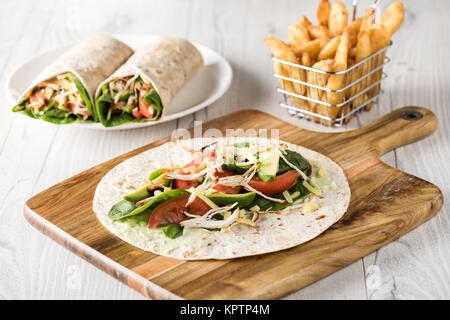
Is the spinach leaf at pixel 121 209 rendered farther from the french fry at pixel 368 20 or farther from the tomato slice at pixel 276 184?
the french fry at pixel 368 20

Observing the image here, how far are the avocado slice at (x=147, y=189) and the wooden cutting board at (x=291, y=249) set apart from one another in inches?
8.3

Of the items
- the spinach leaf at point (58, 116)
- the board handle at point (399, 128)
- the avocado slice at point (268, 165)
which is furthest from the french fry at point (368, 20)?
the spinach leaf at point (58, 116)

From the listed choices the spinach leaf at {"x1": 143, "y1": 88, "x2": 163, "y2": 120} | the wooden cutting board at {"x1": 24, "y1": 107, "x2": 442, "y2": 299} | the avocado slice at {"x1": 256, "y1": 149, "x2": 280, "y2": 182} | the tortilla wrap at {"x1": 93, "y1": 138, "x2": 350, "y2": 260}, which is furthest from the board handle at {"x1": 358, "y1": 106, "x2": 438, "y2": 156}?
the spinach leaf at {"x1": 143, "y1": 88, "x2": 163, "y2": 120}

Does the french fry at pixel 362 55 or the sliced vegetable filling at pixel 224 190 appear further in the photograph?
the french fry at pixel 362 55

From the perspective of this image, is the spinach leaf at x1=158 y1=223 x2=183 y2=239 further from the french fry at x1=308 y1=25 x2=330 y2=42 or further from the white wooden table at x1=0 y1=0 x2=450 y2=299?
the french fry at x1=308 y1=25 x2=330 y2=42

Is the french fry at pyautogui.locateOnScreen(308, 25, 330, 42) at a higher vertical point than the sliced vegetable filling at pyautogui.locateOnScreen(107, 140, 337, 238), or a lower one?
higher

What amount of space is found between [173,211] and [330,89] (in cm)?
129

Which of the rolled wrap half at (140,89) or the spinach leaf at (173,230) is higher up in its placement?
the rolled wrap half at (140,89)

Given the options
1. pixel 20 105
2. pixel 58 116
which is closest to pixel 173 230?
pixel 58 116

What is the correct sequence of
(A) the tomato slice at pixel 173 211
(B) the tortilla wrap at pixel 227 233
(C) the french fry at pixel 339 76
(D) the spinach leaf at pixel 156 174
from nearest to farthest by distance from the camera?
(B) the tortilla wrap at pixel 227 233, (A) the tomato slice at pixel 173 211, (D) the spinach leaf at pixel 156 174, (C) the french fry at pixel 339 76

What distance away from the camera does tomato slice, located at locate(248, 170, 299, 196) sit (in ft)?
9.36

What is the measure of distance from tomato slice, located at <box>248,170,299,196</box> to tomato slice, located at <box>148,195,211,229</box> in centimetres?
26

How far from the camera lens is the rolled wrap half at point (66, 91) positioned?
3.75 meters

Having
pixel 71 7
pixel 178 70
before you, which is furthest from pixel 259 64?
pixel 71 7
